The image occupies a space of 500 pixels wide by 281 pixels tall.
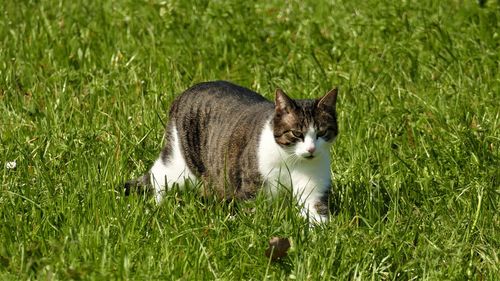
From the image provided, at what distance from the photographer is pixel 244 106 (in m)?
5.61

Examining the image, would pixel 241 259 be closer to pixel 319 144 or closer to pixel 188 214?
pixel 188 214

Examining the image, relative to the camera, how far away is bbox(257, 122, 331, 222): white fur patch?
5.15m

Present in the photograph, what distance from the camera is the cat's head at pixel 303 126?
5.14 metres

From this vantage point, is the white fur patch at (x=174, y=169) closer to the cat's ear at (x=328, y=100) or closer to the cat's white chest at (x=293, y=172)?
the cat's white chest at (x=293, y=172)

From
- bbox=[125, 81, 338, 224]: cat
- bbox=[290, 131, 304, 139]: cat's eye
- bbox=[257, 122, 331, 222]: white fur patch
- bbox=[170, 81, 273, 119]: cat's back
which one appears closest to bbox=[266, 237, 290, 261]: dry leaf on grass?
bbox=[125, 81, 338, 224]: cat

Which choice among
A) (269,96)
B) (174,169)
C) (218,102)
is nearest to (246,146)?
(218,102)

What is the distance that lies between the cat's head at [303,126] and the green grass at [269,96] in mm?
296

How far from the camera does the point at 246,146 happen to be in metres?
5.37

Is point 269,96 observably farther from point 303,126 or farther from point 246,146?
point 303,126

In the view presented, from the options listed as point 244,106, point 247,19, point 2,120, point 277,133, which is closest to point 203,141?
point 244,106

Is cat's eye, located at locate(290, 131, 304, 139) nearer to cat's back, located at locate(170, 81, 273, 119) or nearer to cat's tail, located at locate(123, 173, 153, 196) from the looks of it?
cat's back, located at locate(170, 81, 273, 119)

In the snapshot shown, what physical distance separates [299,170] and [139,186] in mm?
812

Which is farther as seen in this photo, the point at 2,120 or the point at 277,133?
the point at 2,120

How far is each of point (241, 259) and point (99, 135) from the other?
5.81 ft
